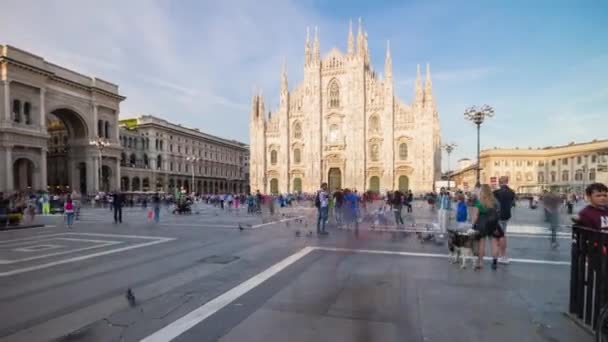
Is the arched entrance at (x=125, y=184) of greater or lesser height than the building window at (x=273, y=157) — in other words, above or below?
below

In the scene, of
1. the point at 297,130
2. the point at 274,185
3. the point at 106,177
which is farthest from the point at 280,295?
the point at 106,177

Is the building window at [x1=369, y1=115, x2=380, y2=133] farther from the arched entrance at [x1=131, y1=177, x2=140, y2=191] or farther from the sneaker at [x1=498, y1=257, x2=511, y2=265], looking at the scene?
the arched entrance at [x1=131, y1=177, x2=140, y2=191]

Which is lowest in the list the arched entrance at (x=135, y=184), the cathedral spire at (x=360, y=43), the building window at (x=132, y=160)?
the arched entrance at (x=135, y=184)

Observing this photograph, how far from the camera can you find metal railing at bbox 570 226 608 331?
3234mm

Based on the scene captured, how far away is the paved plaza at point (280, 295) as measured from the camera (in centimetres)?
369

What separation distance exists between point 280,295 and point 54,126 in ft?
211

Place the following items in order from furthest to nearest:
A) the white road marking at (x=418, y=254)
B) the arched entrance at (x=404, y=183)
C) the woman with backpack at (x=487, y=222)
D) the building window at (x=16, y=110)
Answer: the arched entrance at (x=404, y=183) → the building window at (x=16, y=110) → the white road marking at (x=418, y=254) → the woman with backpack at (x=487, y=222)

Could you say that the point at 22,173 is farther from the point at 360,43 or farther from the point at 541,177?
the point at 541,177

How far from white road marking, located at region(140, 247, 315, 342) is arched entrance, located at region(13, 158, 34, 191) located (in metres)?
44.6

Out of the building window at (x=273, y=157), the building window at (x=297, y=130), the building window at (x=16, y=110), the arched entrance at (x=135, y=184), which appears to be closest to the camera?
the building window at (x=16, y=110)

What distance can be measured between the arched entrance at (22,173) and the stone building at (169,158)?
15.5 m

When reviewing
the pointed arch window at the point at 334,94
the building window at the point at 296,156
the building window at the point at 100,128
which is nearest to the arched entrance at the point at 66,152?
the building window at the point at 100,128

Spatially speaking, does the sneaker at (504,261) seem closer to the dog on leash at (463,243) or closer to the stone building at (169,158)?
the dog on leash at (463,243)

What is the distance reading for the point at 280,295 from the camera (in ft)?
16.1
